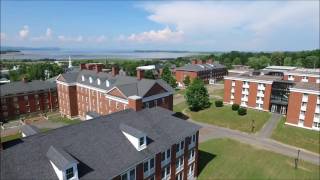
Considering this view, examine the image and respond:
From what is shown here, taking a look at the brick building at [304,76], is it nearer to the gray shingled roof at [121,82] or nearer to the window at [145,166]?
the gray shingled roof at [121,82]

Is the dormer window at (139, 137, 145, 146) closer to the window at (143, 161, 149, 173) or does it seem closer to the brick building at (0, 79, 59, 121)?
the window at (143, 161, 149, 173)

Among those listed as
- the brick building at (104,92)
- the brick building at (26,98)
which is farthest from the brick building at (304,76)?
the brick building at (26,98)

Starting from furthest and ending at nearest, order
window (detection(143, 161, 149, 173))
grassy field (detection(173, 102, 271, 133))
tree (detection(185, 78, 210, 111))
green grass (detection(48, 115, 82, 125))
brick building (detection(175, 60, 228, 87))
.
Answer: brick building (detection(175, 60, 228, 87)) < tree (detection(185, 78, 210, 111)) < green grass (detection(48, 115, 82, 125)) < grassy field (detection(173, 102, 271, 133)) < window (detection(143, 161, 149, 173))

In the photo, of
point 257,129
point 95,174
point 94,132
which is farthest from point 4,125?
point 257,129

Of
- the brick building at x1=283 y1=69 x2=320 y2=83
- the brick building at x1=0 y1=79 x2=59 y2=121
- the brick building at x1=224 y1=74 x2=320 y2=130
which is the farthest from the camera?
the brick building at x1=283 y1=69 x2=320 y2=83

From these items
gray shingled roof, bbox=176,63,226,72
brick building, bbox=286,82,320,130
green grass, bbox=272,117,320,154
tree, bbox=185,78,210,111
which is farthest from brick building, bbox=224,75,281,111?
gray shingled roof, bbox=176,63,226,72
